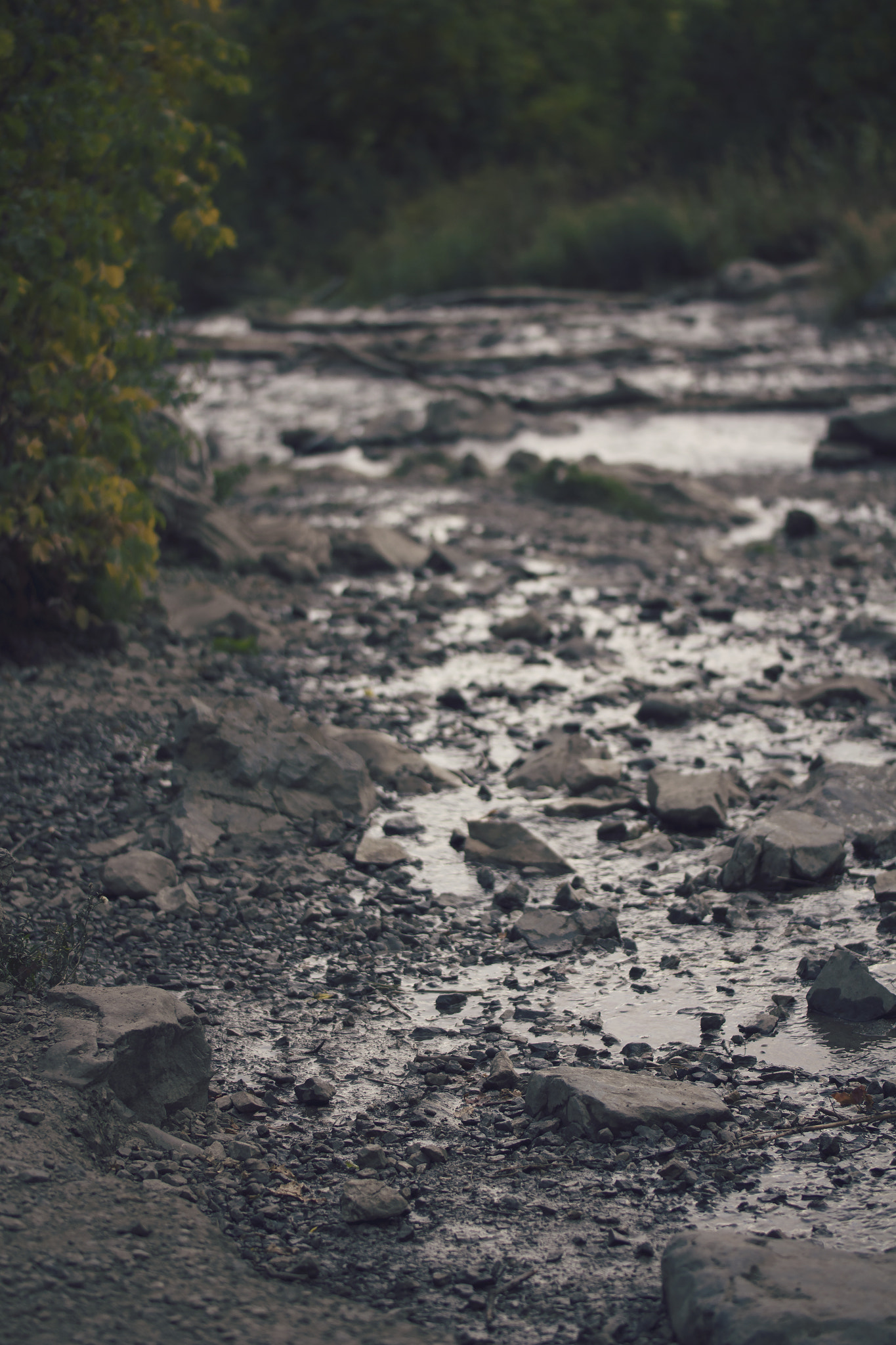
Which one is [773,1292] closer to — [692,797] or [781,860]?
[781,860]

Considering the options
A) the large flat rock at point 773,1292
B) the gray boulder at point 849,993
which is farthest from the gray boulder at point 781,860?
the large flat rock at point 773,1292

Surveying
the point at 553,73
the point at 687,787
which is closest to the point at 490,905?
the point at 687,787

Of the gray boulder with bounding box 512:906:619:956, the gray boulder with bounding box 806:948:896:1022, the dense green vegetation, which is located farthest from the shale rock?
the dense green vegetation

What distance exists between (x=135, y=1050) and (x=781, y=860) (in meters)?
1.82

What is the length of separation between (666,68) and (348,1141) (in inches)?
917

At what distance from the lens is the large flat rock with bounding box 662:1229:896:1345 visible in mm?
1820

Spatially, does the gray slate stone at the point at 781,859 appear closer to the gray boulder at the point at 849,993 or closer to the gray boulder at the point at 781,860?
the gray boulder at the point at 781,860

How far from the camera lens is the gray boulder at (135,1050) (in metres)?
2.47

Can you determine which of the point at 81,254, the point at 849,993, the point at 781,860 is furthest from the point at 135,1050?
the point at 81,254

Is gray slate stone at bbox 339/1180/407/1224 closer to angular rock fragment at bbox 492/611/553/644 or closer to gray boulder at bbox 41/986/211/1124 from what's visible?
gray boulder at bbox 41/986/211/1124

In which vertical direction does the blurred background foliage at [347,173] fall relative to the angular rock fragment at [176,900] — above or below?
above

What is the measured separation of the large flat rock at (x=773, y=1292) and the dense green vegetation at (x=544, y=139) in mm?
15248

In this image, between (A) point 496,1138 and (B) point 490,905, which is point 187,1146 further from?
(B) point 490,905

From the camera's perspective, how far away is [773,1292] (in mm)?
1898
